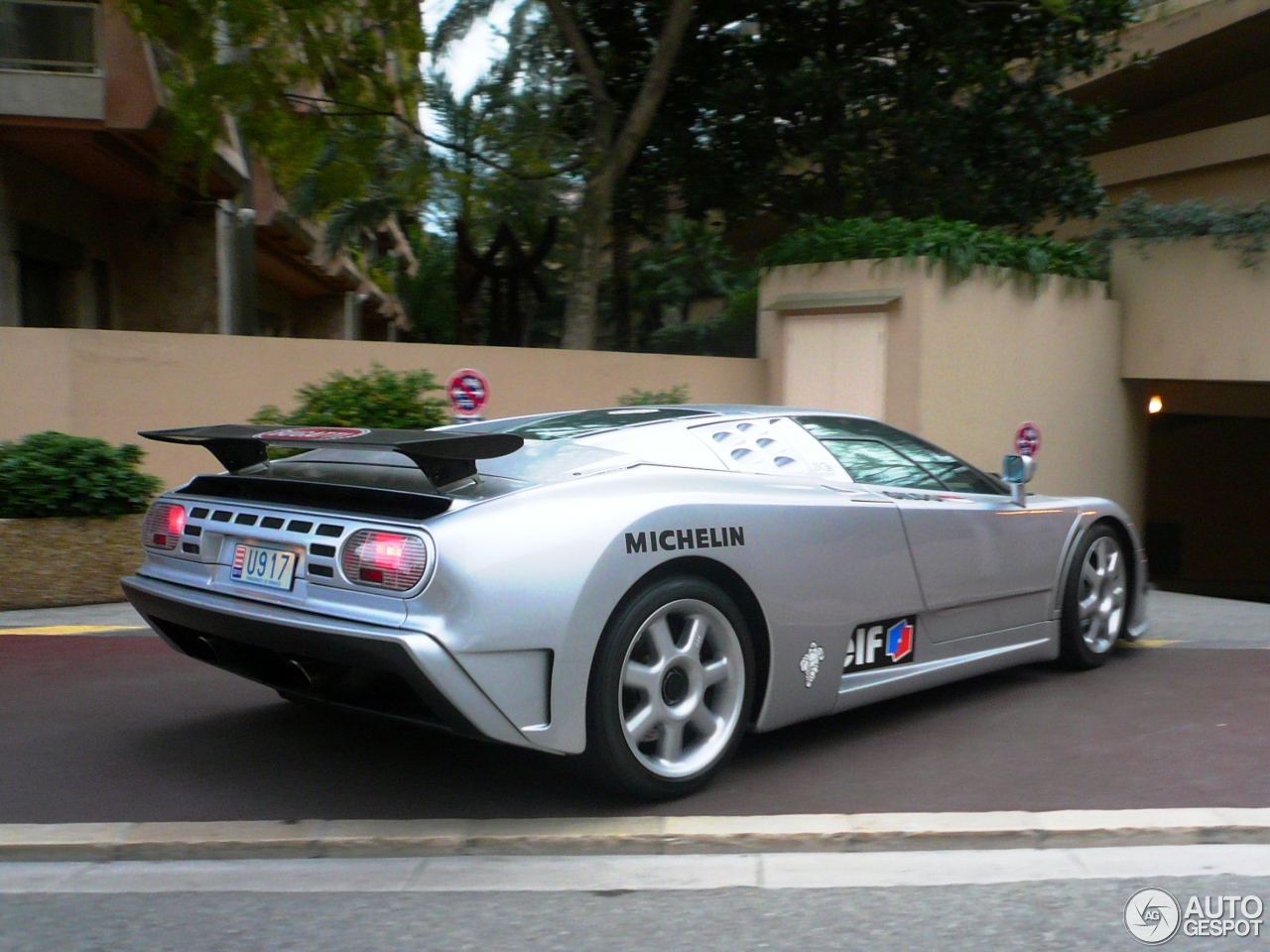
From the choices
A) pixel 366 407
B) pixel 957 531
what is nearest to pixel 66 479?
pixel 366 407

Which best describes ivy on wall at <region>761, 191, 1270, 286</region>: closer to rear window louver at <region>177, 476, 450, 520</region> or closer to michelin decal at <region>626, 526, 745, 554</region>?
michelin decal at <region>626, 526, 745, 554</region>

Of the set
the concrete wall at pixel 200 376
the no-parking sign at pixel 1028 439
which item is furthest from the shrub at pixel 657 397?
the no-parking sign at pixel 1028 439

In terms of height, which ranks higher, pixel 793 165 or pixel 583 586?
pixel 793 165

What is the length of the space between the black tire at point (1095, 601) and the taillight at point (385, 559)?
3.65 metres

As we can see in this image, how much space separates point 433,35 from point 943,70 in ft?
22.7

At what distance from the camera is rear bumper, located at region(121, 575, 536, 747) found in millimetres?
3660

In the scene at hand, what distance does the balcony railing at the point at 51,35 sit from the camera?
12.8 m

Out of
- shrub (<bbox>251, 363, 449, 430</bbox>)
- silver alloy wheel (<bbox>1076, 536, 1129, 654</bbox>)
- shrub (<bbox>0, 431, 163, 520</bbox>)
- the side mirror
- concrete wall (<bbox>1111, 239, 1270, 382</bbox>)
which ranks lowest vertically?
silver alloy wheel (<bbox>1076, 536, 1129, 654</bbox>)

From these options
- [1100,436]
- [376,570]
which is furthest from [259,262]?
[376,570]

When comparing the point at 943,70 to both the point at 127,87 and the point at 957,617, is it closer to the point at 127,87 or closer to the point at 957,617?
the point at 127,87

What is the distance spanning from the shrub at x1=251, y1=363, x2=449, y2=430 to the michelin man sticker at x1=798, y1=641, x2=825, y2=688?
573cm

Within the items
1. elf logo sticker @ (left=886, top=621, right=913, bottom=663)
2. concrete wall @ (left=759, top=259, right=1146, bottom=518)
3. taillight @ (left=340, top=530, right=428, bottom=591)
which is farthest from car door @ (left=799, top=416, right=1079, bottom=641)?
concrete wall @ (left=759, top=259, right=1146, bottom=518)

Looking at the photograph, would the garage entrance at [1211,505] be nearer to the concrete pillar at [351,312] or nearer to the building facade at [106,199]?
the building facade at [106,199]

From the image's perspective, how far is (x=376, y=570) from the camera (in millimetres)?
3807
